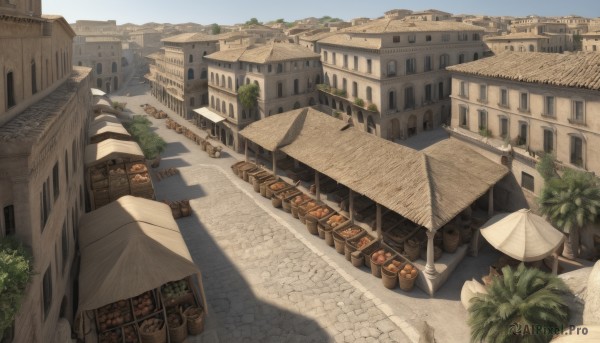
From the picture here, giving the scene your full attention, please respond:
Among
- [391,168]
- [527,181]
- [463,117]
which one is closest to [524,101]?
[527,181]

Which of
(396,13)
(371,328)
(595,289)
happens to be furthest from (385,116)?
(396,13)

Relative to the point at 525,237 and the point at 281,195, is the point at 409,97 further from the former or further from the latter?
the point at 525,237

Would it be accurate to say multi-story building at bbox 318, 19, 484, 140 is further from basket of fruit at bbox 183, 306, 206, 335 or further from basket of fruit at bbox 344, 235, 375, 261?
basket of fruit at bbox 183, 306, 206, 335

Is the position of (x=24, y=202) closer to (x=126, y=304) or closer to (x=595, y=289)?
(x=126, y=304)

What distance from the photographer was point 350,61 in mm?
47000

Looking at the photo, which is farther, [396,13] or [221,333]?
[396,13]

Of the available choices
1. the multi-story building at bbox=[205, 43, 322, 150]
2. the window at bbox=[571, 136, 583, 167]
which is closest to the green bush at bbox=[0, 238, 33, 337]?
the window at bbox=[571, 136, 583, 167]

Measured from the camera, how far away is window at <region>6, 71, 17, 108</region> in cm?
1603

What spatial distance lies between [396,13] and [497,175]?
88.8 m

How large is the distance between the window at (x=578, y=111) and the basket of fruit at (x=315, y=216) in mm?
15748

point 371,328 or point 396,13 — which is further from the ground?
point 396,13

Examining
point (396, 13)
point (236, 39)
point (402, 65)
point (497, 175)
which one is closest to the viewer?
point (497, 175)

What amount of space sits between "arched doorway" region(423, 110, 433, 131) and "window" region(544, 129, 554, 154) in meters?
20.7

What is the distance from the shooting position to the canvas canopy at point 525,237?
20.9m
